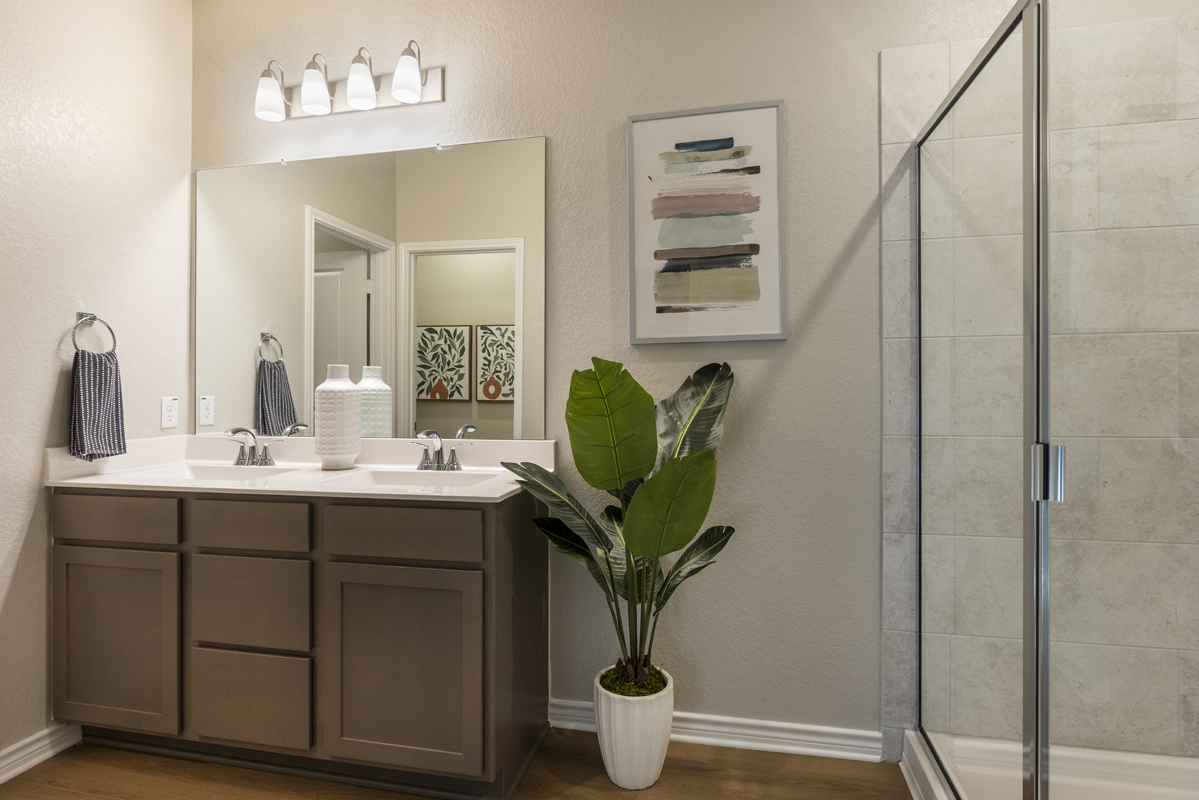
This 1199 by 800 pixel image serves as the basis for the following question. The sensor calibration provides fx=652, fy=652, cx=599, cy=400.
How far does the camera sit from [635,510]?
155 cm

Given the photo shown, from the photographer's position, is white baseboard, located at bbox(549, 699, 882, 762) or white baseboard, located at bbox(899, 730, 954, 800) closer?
white baseboard, located at bbox(899, 730, 954, 800)

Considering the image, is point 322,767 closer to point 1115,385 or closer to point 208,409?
point 208,409

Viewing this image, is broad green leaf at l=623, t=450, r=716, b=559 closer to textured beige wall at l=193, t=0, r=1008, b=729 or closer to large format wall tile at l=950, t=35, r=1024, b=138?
textured beige wall at l=193, t=0, r=1008, b=729

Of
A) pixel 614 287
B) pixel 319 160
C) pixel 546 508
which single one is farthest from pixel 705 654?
pixel 319 160

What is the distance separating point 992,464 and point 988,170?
0.60m

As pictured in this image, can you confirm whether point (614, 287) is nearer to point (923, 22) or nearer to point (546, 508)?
point (546, 508)

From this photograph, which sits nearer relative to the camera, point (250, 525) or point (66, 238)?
point (250, 525)

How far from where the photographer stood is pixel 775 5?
1988 millimetres

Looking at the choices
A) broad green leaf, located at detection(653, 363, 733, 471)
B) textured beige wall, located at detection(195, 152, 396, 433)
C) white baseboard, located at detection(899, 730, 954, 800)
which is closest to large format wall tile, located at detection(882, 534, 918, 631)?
white baseboard, located at detection(899, 730, 954, 800)

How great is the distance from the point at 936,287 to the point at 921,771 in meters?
1.26

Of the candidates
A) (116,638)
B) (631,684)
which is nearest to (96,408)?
(116,638)

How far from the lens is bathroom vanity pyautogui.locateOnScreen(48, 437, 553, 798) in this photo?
5.43 feet

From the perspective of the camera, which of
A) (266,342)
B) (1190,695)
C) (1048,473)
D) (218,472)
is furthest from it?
(266,342)

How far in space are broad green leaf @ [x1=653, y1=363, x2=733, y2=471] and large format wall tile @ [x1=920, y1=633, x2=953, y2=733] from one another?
76 centimetres
